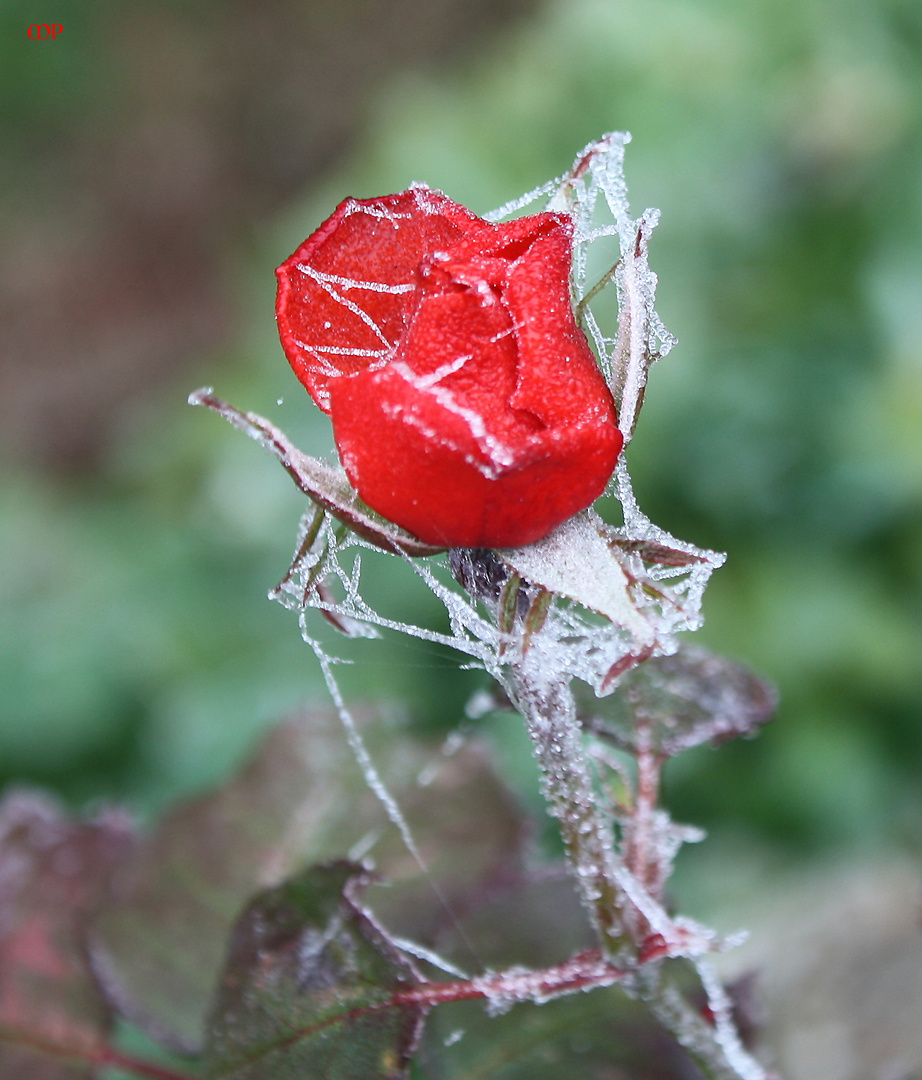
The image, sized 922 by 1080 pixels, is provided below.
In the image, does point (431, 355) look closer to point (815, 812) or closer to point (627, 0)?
point (815, 812)

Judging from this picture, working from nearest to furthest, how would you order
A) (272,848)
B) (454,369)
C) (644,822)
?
(454,369), (644,822), (272,848)

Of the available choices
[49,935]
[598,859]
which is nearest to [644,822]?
[598,859]

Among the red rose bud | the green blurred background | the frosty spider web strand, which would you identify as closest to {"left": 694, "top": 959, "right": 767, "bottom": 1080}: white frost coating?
the frosty spider web strand

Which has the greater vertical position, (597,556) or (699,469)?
(699,469)

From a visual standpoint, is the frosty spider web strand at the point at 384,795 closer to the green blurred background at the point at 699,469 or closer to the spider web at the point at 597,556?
the spider web at the point at 597,556

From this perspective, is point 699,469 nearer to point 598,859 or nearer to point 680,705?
point 680,705

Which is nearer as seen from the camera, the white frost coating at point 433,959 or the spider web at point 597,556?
the spider web at point 597,556

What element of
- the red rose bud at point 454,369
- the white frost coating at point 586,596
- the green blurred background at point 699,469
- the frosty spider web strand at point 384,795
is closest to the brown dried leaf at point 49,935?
the frosty spider web strand at point 384,795
